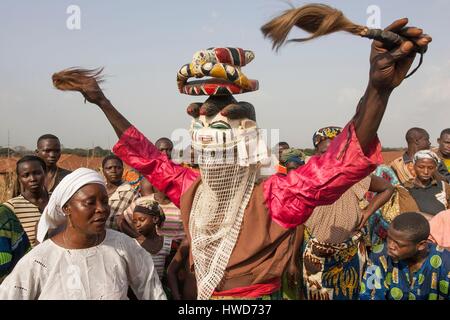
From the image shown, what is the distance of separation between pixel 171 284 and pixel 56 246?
1.67 metres

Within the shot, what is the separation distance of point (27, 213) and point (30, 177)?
1.29 feet

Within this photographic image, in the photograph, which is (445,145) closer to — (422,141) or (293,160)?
(422,141)

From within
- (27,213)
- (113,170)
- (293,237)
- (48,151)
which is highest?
(48,151)

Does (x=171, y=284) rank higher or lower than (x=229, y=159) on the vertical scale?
lower

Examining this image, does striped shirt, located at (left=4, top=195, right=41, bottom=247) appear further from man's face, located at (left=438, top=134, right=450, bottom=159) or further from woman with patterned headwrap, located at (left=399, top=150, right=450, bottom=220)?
man's face, located at (left=438, top=134, right=450, bottom=159)

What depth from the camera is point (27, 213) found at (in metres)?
4.20

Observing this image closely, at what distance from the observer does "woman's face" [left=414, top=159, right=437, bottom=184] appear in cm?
594

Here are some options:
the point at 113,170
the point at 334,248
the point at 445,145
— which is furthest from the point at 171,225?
the point at 445,145

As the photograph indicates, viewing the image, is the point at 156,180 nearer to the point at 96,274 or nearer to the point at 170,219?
the point at 96,274

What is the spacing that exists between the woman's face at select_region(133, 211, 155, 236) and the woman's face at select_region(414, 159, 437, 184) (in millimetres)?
3131

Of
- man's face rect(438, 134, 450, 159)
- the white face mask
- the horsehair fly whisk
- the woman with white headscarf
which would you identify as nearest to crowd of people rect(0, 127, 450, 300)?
the woman with white headscarf

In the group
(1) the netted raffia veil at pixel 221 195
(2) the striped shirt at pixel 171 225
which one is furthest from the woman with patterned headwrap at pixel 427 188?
(1) the netted raffia veil at pixel 221 195

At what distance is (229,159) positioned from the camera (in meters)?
2.92

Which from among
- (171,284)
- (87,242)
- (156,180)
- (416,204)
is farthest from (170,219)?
(416,204)
